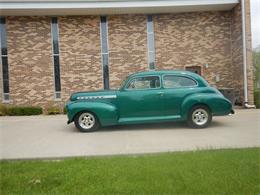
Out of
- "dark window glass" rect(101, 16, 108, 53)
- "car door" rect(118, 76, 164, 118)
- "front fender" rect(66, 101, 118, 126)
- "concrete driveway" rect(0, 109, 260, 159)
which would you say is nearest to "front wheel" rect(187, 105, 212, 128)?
"concrete driveway" rect(0, 109, 260, 159)

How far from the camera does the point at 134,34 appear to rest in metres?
14.7

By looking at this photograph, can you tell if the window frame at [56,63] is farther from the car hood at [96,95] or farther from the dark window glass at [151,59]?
the car hood at [96,95]

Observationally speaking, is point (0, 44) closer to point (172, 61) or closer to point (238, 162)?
point (172, 61)

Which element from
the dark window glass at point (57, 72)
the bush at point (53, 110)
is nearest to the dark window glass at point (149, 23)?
the dark window glass at point (57, 72)

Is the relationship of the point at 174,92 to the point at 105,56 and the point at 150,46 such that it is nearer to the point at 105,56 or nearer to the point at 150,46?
the point at 150,46

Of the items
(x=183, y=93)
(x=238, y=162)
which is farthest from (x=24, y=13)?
(x=238, y=162)

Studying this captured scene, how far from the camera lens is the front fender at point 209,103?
7.69 meters

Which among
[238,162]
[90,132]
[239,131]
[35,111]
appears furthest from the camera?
[35,111]

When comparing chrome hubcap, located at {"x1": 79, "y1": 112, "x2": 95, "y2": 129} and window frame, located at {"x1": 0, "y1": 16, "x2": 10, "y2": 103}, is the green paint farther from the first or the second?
window frame, located at {"x1": 0, "y1": 16, "x2": 10, "y2": 103}

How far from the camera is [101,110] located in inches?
304

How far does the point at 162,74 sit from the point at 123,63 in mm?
7017

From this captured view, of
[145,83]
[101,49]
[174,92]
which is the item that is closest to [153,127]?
[174,92]

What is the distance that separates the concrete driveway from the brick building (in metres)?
6.29

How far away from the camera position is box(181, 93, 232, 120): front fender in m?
7.69
